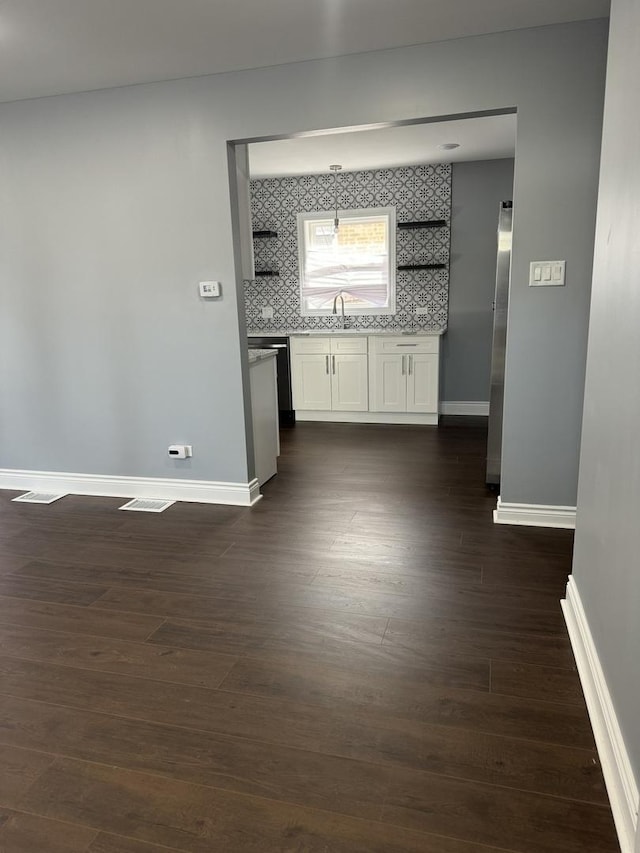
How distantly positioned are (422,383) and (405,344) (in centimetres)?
40

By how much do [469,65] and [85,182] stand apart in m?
2.21

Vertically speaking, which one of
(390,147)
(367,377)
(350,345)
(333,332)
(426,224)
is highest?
(390,147)

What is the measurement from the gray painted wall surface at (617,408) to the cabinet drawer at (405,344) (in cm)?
338

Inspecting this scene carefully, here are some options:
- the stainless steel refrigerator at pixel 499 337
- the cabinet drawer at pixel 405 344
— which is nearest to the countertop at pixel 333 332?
the cabinet drawer at pixel 405 344

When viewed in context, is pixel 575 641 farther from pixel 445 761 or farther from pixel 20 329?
pixel 20 329

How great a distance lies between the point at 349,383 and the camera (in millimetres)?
5680

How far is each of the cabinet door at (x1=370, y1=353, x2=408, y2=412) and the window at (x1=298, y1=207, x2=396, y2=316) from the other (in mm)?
735

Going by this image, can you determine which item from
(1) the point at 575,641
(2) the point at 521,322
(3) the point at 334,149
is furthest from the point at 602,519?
(3) the point at 334,149

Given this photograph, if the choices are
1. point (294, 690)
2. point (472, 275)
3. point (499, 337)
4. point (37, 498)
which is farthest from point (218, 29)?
point (472, 275)

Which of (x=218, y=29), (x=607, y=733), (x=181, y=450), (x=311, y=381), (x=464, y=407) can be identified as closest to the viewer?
(x=607, y=733)

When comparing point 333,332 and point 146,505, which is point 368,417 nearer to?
point 333,332

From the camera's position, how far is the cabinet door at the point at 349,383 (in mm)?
5613

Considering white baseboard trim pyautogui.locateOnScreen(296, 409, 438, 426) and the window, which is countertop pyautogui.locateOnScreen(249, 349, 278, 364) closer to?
white baseboard trim pyautogui.locateOnScreen(296, 409, 438, 426)

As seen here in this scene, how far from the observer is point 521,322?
2.94 metres
